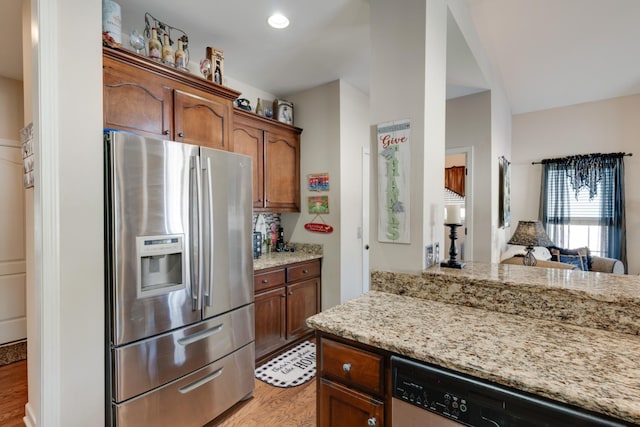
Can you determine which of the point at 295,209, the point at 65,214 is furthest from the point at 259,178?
the point at 65,214

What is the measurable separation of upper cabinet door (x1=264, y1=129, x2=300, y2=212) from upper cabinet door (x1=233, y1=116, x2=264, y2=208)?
69 millimetres

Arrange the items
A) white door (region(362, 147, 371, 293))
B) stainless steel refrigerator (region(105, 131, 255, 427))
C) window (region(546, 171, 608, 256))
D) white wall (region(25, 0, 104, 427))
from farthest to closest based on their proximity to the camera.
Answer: window (region(546, 171, 608, 256))
white door (region(362, 147, 371, 293))
stainless steel refrigerator (region(105, 131, 255, 427))
white wall (region(25, 0, 104, 427))

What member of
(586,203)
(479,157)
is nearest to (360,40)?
(479,157)

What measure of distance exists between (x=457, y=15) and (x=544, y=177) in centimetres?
351

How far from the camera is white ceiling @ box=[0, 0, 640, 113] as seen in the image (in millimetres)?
2117

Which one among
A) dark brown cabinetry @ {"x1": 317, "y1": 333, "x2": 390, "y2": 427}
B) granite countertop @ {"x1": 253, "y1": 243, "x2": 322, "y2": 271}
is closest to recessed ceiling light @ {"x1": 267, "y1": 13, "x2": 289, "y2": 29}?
granite countertop @ {"x1": 253, "y1": 243, "x2": 322, "y2": 271}

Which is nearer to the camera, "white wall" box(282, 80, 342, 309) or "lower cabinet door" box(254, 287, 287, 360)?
"lower cabinet door" box(254, 287, 287, 360)

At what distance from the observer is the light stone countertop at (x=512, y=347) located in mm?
832

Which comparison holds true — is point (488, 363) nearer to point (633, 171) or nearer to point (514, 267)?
point (514, 267)

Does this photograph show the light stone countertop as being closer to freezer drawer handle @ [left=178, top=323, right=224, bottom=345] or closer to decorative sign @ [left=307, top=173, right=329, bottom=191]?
freezer drawer handle @ [left=178, top=323, right=224, bottom=345]

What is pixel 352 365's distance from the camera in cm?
122

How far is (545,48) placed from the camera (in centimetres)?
302

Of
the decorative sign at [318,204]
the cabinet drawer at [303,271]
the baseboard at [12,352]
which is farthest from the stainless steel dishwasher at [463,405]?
the baseboard at [12,352]

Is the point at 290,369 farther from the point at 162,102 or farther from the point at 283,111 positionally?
the point at 283,111
